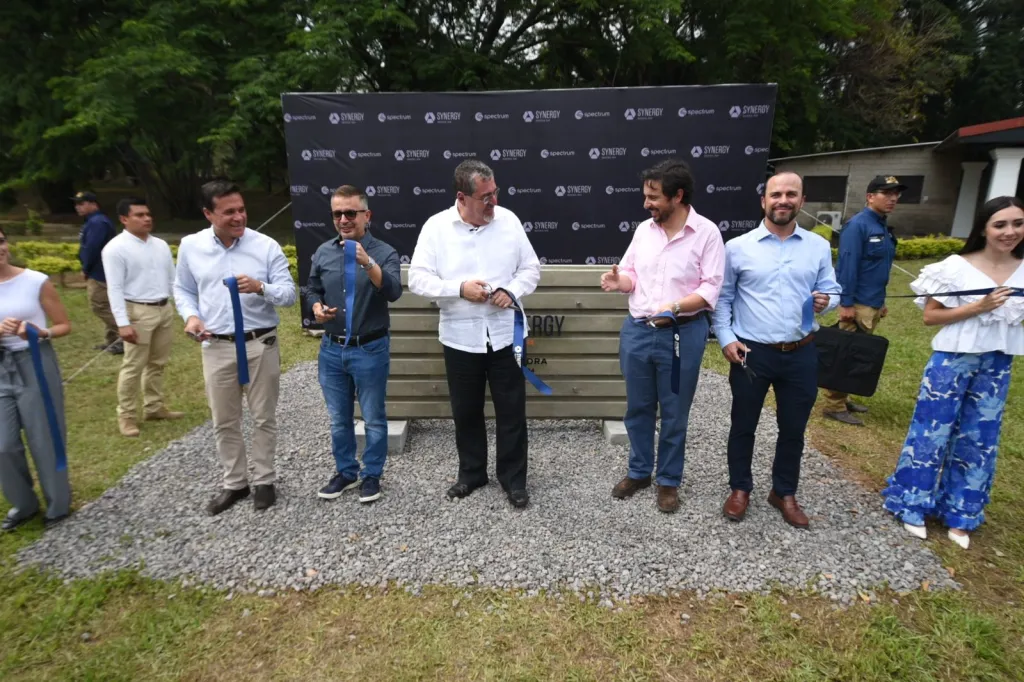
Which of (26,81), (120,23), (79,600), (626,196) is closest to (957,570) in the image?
(79,600)

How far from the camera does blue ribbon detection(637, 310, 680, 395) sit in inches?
125

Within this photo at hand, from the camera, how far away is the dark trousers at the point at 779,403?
310cm

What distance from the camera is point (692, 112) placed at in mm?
7340

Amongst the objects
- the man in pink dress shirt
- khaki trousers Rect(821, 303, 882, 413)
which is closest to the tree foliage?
khaki trousers Rect(821, 303, 882, 413)

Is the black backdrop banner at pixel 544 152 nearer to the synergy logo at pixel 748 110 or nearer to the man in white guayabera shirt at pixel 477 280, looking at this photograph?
the synergy logo at pixel 748 110

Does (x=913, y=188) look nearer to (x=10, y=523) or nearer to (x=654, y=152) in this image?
(x=654, y=152)

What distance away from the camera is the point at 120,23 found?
14.7 m

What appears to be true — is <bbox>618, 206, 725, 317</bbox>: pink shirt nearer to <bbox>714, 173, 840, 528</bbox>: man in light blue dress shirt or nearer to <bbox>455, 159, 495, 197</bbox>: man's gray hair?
<bbox>714, 173, 840, 528</bbox>: man in light blue dress shirt

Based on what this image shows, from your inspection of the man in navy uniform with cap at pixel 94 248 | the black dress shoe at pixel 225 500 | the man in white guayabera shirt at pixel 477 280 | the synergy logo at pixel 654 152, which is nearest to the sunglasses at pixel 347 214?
the man in white guayabera shirt at pixel 477 280

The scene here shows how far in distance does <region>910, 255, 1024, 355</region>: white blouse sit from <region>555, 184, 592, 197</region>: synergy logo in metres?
5.10

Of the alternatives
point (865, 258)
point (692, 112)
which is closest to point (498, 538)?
point (865, 258)

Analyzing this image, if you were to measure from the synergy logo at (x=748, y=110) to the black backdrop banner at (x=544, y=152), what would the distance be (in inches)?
0.5

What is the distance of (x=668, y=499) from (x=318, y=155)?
6.53 meters

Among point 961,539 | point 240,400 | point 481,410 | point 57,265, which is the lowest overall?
point 961,539
